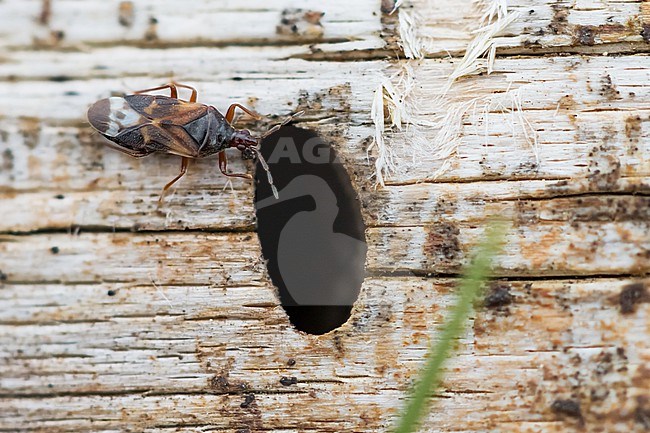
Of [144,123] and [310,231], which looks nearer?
[144,123]

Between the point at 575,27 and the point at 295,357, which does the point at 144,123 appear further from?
the point at 575,27

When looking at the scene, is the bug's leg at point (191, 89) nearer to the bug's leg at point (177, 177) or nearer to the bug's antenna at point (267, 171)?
the bug's leg at point (177, 177)

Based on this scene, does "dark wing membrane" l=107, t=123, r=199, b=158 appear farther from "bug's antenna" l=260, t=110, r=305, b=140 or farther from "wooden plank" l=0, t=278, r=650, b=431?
"wooden plank" l=0, t=278, r=650, b=431

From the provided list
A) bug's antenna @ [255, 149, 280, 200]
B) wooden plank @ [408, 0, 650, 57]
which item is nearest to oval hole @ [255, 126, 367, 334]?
bug's antenna @ [255, 149, 280, 200]

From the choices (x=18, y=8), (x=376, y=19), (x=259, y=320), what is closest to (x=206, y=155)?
(x=259, y=320)

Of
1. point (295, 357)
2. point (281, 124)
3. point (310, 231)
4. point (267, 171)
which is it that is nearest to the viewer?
point (295, 357)

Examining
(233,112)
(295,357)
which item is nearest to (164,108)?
(233,112)

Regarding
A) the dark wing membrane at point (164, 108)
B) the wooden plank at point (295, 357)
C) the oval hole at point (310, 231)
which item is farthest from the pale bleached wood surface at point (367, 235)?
the oval hole at point (310, 231)
